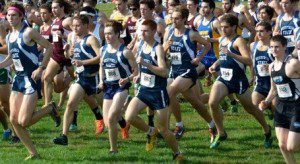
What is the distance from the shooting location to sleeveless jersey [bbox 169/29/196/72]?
41.5ft

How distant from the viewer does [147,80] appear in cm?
1130

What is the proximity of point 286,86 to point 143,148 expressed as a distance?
3.06 m

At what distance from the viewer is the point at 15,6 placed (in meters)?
11.4

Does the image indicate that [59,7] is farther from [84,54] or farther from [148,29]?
[148,29]

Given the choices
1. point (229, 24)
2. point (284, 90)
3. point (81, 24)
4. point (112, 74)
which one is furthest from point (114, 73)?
point (284, 90)

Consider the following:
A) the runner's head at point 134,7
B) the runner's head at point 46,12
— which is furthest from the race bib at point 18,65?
the runner's head at point 134,7

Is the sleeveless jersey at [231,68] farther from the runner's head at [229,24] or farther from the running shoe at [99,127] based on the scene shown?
the running shoe at [99,127]

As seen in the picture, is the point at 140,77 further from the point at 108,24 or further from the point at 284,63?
the point at 284,63

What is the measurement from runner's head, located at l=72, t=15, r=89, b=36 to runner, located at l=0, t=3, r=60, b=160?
3.71 ft

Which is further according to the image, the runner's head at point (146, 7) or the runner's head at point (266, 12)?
the runner's head at point (146, 7)

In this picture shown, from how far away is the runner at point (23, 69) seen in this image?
11.3 m

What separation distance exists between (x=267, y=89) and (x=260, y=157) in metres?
1.35

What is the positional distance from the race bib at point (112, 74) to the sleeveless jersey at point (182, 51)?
145 cm

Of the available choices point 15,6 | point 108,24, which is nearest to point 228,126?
point 108,24
